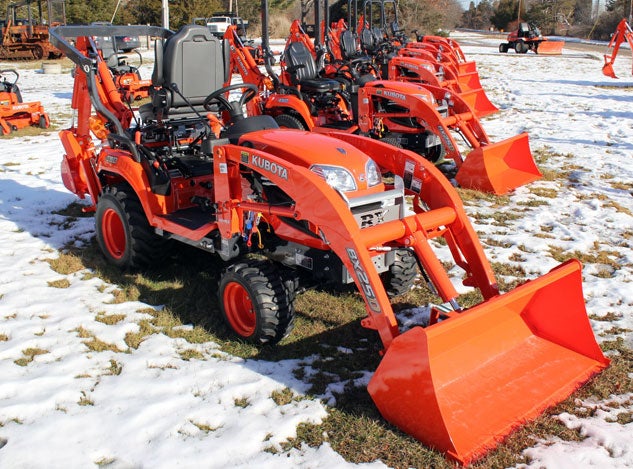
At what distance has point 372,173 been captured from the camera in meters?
4.34

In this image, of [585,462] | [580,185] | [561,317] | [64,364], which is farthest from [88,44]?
[580,185]

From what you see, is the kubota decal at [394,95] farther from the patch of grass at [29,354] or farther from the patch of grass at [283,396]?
the patch of grass at [29,354]

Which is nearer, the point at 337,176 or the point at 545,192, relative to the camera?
the point at 337,176

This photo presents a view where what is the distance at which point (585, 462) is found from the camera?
3059 millimetres

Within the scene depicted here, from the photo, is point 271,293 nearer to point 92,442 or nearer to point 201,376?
point 201,376

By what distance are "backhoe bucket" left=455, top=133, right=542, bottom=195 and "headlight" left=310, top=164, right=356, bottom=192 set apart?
13.1ft

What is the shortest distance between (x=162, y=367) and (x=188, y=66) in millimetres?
2712

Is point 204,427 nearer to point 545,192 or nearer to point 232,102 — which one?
point 232,102

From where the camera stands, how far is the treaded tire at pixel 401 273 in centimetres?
473

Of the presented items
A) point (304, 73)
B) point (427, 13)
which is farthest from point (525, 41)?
point (304, 73)

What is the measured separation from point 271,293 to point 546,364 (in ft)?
5.56

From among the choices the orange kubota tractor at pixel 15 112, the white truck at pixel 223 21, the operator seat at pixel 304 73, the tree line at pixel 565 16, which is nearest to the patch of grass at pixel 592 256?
the operator seat at pixel 304 73

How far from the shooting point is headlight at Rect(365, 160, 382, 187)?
4285 mm

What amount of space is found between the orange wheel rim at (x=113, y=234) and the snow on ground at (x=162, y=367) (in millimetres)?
318
